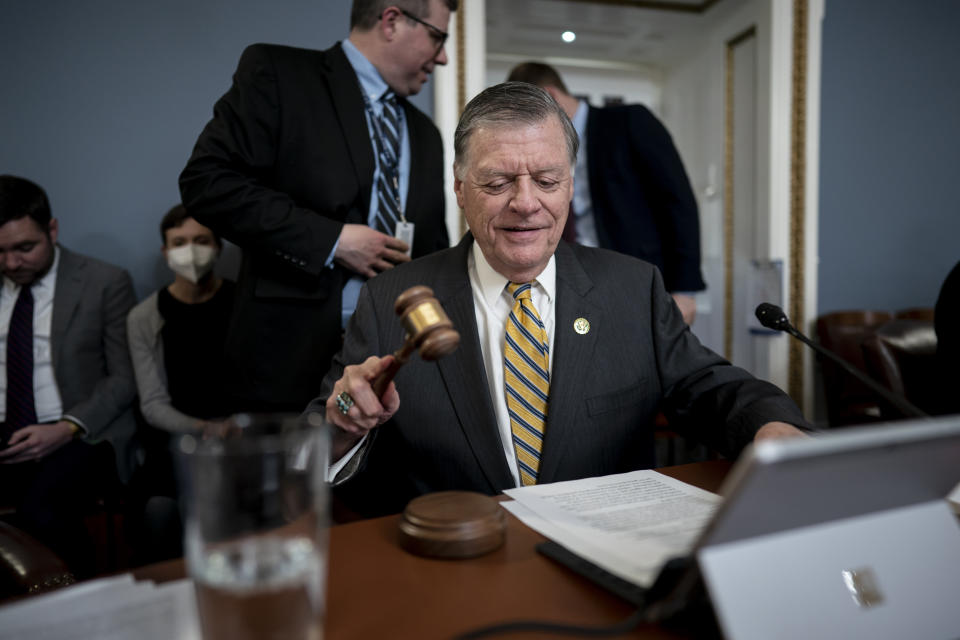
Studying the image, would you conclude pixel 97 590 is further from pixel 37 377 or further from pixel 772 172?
pixel 772 172

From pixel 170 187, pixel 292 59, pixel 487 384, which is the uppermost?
pixel 292 59

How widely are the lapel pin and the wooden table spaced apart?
0.62 m

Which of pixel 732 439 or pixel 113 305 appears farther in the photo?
pixel 113 305

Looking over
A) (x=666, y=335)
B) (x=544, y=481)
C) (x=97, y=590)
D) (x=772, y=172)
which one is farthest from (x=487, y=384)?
(x=772, y=172)

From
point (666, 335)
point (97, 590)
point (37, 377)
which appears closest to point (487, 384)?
point (666, 335)

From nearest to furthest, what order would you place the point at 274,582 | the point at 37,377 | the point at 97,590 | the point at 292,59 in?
1. the point at 274,582
2. the point at 97,590
3. the point at 292,59
4. the point at 37,377

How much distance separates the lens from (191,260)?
2914 mm

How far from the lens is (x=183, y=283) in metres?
3.02

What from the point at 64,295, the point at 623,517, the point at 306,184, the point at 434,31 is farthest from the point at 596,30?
the point at 623,517

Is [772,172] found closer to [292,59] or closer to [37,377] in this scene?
[292,59]

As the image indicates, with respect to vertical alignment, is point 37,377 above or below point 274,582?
below

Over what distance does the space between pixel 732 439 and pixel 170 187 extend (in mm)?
2841

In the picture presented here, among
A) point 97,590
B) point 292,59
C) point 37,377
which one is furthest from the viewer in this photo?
point 37,377

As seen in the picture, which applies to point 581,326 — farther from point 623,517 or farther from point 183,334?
point 183,334
